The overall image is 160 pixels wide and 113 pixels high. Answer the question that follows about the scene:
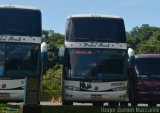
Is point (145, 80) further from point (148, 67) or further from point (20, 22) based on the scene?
point (20, 22)

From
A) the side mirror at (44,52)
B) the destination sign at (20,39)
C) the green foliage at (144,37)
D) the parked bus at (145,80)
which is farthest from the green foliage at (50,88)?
the green foliage at (144,37)

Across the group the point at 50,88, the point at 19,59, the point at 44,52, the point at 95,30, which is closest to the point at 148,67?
the point at 95,30

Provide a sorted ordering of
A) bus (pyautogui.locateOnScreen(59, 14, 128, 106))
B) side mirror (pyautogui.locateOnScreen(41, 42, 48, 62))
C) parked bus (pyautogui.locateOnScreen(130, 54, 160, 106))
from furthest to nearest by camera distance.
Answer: parked bus (pyautogui.locateOnScreen(130, 54, 160, 106)) < bus (pyautogui.locateOnScreen(59, 14, 128, 106)) < side mirror (pyautogui.locateOnScreen(41, 42, 48, 62))

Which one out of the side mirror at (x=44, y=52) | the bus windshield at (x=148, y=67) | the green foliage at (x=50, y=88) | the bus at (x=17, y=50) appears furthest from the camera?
the green foliage at (x=50, y=88)

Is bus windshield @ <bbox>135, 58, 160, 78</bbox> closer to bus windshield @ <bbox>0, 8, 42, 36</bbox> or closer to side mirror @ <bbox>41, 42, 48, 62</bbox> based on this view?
side mirror @ <bbox>41, 42, 48, 62</bbox>

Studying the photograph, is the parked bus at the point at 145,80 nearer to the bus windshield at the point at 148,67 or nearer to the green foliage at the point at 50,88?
the bus windshield at the point at 148,67

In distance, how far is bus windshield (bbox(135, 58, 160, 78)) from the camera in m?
22.1

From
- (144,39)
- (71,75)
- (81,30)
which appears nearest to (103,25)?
(81,30)

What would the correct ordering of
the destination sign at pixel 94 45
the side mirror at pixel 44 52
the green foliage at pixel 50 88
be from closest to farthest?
the side mirror at pixel 44 52
the destination sign at pixel 94 45
the green foliage at pixel 50 88

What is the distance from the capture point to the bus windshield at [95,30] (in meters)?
20.2

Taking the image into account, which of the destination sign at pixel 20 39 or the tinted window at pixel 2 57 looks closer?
the tinted window at pixel 2 57

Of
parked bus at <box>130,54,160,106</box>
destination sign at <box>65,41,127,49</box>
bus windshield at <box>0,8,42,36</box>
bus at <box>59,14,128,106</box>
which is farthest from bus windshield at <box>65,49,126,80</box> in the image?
bus windshield at <box>0,8,42,36</box>

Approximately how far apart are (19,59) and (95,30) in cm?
346

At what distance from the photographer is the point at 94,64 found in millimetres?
19828
